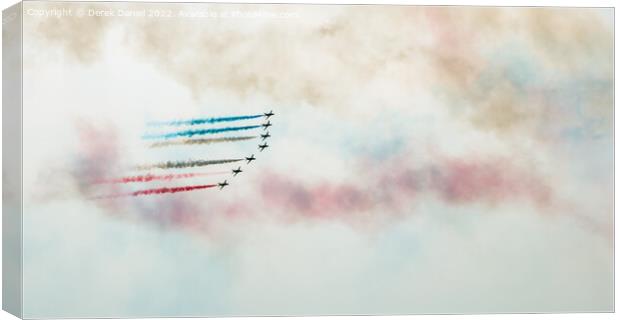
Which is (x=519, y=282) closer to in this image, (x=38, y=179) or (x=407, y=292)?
(x=407, y=292)

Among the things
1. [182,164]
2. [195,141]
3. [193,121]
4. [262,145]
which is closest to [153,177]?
[182,164]

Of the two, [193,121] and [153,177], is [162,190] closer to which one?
[153,177]

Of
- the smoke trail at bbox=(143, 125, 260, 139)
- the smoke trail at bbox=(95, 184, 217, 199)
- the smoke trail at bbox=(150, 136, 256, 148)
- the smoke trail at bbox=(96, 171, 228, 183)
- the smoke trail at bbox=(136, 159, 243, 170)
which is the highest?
the smoke trail at bbox=(143, 125, 260, 139)

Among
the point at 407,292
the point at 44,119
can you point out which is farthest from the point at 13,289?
the point at 407,292

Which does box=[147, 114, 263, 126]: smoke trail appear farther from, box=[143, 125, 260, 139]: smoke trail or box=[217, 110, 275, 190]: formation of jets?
box=[217, 110, 275, 190]: formation of jets

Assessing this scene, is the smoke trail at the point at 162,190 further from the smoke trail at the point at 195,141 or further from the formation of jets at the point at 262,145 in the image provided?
the smoke trail at the point at 195,141

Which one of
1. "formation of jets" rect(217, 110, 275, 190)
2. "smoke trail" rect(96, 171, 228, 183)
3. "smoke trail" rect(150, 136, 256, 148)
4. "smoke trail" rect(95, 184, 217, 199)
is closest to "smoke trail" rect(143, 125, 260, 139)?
"smoke trail" rect(150, 136, 256, 148)

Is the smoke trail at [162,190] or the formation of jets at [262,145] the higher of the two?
the formation of jets at [262,145]

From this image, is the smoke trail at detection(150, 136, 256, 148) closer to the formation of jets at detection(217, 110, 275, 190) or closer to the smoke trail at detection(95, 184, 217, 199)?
the formation of jets at detection(217, 110, 275, 190)

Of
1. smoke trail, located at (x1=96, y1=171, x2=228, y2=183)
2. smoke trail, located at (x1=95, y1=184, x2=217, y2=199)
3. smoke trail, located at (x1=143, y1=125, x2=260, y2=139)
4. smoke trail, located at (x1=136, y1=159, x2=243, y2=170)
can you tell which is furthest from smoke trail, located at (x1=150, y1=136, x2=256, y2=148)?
smoke trail, located at (x1=95, y1=184, x2=217, y2=199)

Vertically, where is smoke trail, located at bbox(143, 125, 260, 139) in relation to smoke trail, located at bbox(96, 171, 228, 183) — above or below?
above

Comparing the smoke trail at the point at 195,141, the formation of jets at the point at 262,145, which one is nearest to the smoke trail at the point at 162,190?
the formation of jets at the point at 262,145

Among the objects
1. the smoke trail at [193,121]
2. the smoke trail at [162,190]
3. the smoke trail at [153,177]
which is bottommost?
the smoke trail at [162,190]
